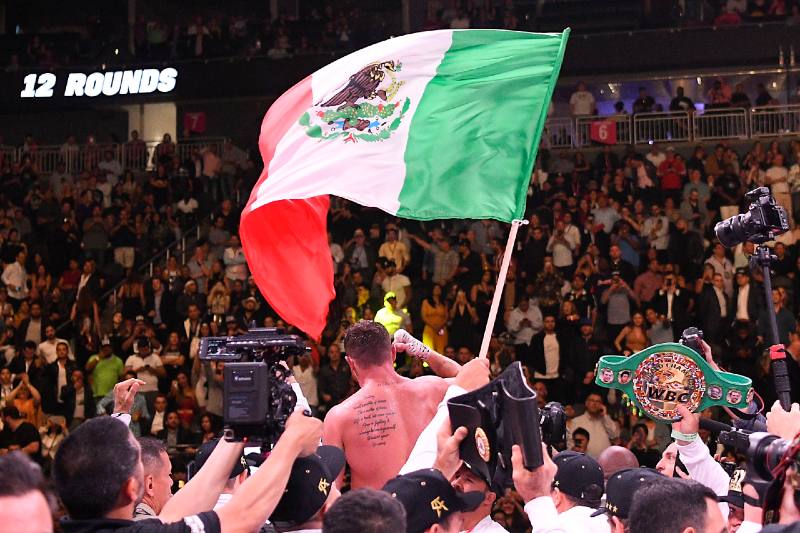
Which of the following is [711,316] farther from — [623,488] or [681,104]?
[623,488]

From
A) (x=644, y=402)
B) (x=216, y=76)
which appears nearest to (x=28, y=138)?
(x=216, y=76)

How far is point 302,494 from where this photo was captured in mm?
3678

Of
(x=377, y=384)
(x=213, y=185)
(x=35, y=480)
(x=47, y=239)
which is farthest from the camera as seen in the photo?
(x=213, y=185)

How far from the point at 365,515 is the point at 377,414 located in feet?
9.32

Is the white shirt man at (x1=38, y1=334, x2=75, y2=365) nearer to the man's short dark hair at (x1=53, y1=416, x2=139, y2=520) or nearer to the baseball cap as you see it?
the baseball cap

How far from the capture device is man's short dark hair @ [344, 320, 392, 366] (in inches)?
229

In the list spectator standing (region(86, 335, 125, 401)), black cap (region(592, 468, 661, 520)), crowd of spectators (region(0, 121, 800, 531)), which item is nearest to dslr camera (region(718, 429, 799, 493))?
black cap (region(592, 468, 661, 520))

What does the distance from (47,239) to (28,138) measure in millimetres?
4627

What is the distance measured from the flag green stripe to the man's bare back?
0.83 m

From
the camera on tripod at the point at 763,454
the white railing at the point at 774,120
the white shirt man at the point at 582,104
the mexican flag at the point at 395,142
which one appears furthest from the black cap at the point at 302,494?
the white shirt man at the point at 582,104

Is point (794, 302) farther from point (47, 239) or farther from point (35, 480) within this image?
point (35, 480)

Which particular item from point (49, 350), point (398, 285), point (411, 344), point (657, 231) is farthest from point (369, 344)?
point (657, 231)

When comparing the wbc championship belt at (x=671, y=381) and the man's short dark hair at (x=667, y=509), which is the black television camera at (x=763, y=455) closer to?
the man's short dark hair at (x=667, y=509)

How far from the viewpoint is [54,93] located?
22.6 meters
